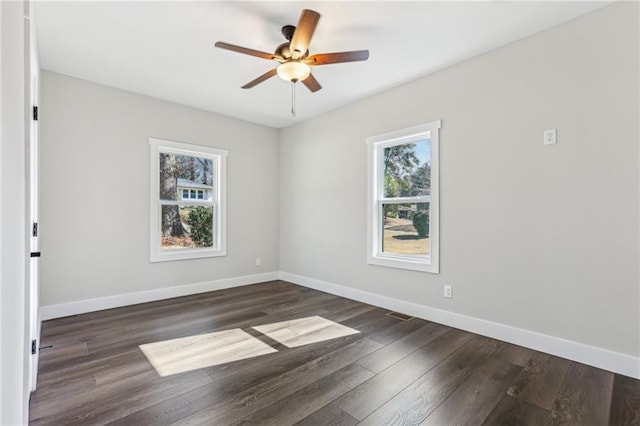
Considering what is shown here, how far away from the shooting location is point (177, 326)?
3193mm

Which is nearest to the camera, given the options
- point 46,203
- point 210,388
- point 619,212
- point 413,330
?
point 210,388

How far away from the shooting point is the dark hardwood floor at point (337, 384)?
180cm

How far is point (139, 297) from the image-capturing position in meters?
3.99

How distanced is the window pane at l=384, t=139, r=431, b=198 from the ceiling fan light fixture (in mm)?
1672

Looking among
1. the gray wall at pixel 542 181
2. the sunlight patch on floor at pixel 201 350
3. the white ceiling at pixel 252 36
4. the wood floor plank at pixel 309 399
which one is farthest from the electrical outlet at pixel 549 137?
the sunlight patch on floor at pixel 201 350

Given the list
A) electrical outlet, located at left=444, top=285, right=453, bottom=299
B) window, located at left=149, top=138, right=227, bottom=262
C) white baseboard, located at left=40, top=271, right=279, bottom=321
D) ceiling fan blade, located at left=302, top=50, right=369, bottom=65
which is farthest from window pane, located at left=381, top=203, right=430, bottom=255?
window, located at left=149, top=138, right=227, bottom=262

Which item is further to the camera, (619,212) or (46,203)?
(46,203)

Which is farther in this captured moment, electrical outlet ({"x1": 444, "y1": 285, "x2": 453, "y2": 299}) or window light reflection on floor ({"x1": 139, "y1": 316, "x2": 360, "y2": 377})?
electrical outlet ({"x1": 444, "y1": 285, "x2": 453, "y2": 299})

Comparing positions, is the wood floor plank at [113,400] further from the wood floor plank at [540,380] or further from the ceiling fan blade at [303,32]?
the ceiling fan blade at [303,32]

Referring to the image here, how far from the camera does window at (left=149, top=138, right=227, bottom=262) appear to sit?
4.16 metres

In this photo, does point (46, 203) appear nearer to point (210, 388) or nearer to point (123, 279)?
point (123, 279)

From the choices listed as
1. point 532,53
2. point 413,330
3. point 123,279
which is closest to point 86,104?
point 123,279

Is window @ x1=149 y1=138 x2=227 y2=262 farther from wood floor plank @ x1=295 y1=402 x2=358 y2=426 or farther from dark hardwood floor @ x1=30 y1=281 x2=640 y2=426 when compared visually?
wood floor plank @ x1=295 y1=402 x2=358 y2=426

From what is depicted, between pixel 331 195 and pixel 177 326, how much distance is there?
2.62m
